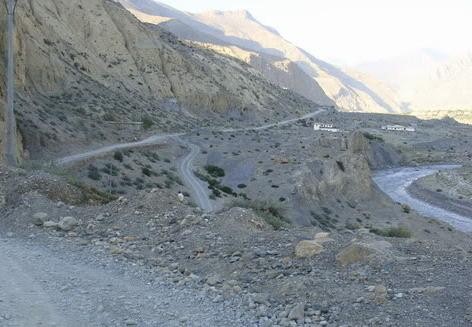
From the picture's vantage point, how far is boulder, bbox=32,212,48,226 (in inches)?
488

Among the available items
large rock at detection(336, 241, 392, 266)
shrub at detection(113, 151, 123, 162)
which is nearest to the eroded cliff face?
shrub at detection(113, 151, 123, 162)

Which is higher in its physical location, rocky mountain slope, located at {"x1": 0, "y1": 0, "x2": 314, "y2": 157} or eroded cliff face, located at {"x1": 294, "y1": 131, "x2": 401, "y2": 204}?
rocky mountain slope, located at {"x1": 0, "y1": 0, "x2": 314, "y2": 157}

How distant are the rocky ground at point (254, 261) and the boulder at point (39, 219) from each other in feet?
0.08

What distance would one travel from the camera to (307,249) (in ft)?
32.6

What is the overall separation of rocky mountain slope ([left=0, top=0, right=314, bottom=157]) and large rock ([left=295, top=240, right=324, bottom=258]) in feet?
75.0

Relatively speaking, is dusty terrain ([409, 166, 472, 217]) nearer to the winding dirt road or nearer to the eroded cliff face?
the eroded cliff face

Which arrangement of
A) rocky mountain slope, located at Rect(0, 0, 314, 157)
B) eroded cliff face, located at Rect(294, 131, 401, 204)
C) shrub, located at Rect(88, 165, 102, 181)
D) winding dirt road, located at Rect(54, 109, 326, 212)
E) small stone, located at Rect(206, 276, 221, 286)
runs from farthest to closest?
1. eroded cliff face, located at Rect(294, 131, 401, 204)
2. rocky mountain slope, located at Rect(0, 0, 314, 157)
3. winding dirt road, located at Rect(54, 109, 326, 212)
4. shrub, located at Rect(88, 165, 102, 181)
5. small stone, located at Rect(206, 276, 221, 286)

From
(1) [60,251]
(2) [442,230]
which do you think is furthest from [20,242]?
(2) [442,230]

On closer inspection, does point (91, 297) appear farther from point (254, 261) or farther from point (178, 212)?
point (178, 212)

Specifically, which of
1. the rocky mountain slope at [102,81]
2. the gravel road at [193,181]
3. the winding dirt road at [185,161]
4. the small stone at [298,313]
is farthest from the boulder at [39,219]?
the rocky mountain slope at [102,81]

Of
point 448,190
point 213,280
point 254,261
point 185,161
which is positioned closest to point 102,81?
point 185,161

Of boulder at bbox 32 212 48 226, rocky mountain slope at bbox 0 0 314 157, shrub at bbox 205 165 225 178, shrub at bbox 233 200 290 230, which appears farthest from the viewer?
shrub at bbox 205 165 225 178

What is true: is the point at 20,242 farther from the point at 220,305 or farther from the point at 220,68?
the point at 220,68

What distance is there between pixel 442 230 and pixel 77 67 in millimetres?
44190
